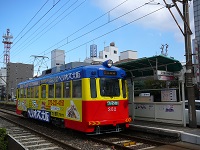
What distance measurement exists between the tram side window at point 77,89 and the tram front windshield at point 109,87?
903 mm

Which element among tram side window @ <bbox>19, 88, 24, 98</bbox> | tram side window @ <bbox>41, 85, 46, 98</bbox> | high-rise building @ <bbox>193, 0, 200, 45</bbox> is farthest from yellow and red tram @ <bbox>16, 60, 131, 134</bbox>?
high-rise building @ <bbox>193, 0, 200, 45</bbox>

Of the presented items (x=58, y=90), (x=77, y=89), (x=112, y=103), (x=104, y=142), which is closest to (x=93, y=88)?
(x=77, y=89)

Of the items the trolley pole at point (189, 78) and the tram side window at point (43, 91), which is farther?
the tram side window at point (43, 91)

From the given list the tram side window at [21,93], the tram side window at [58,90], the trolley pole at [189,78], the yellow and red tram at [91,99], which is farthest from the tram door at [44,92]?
the trolley pole at [189,78]

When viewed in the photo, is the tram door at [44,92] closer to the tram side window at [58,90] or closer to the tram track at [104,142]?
the tram side window at [58,90]

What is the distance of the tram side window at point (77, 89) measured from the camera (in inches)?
410

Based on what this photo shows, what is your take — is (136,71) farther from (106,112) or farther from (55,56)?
(55,56)

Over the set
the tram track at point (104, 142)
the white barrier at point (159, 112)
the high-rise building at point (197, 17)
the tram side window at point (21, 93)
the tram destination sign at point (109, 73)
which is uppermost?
the high-rise building at point (197, 17)

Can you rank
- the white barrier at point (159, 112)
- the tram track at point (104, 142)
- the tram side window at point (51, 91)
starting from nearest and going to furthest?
the tram track at point (104, 142) → the white barrier at point (159, 112) → the tram side window at point (51, 91)

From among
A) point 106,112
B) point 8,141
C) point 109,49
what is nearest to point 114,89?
point 106,112

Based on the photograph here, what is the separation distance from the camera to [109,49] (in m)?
88.4

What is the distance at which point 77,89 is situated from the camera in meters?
10.6

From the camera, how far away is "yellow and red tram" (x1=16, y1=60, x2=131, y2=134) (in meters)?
10.1

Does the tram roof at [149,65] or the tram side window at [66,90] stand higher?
the tram roof at [149,65]
